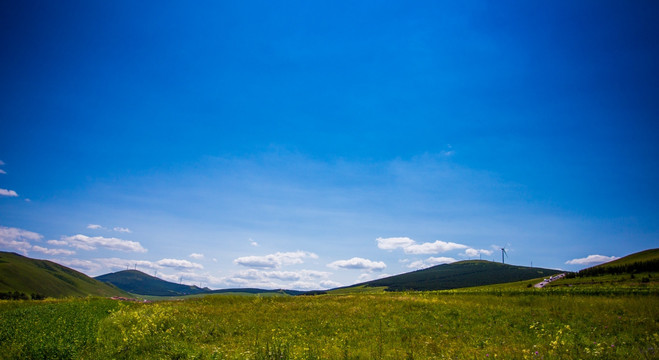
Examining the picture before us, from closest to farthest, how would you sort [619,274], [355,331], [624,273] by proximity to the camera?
[355,331] < [624,273] < [619,274]

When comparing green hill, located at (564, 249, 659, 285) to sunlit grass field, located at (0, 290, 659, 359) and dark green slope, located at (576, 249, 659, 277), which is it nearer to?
dark green slope, located at (576, 249, 659, 277)

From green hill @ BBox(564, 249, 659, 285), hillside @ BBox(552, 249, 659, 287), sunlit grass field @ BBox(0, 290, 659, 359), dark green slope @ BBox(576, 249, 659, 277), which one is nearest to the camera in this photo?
sunlit grass field @ BBox(0, 290, 659, 359)

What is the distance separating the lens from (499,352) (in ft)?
50.2

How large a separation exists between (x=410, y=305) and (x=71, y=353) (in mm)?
25801

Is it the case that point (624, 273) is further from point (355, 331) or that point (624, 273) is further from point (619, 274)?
point (355, 331)

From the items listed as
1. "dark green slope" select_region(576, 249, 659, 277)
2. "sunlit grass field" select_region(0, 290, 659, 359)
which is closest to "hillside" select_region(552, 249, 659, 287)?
"dark green slope" select_region(576, 249, 659, 277)

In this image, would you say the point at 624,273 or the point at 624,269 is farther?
the point at 624,269

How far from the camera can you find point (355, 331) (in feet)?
72.3

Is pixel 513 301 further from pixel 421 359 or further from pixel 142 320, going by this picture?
pixel 142 320

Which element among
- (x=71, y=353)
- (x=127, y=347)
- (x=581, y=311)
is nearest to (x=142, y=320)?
(x=127, y=347)

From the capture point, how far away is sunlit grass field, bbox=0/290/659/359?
15.1 metres

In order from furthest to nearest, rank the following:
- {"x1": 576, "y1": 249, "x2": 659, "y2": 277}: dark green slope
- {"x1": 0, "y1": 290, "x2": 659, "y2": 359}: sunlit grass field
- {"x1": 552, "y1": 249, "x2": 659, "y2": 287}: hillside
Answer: {"x1": 576, "y1": 249, "x2": 659, "y2": 277}: dark green slope → {"x1": 552, "y1": 249, "x2": 659, "y2": 287}: hillside → {"x1": 0, "y1": 290, "x2": 659, "y2": 359}: sunlit grass field

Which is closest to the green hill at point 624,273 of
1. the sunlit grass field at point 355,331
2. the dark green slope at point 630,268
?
the dark green slope at point 630,268

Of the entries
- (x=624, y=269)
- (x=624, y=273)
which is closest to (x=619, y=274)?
(x=624, y=273)
